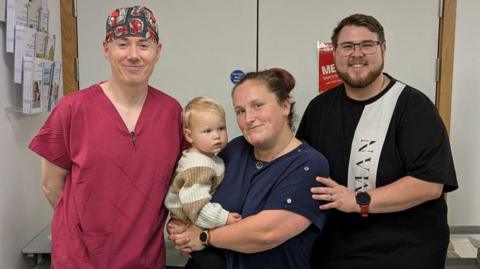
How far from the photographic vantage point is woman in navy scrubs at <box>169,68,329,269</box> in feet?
4.10

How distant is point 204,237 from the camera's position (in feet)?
4.36

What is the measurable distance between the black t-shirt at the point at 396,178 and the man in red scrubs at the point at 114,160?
0.57 meters

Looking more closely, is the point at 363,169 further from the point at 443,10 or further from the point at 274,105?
the point at 443,10

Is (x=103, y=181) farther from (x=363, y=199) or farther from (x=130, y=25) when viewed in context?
(x=363, y=199)

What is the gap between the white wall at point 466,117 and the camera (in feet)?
7.16

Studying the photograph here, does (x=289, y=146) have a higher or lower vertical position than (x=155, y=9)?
lower

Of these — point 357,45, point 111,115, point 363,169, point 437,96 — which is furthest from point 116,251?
point 437,96

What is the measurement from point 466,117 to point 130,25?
172cm

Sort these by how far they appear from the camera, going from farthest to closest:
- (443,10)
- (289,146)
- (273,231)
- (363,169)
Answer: (443,10)
(363,169)
(289,146)
(273,231)

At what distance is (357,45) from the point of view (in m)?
1.48

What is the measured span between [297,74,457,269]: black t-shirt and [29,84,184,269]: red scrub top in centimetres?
58

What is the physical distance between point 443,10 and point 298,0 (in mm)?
696

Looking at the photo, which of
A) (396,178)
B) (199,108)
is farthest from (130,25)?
(396,178)

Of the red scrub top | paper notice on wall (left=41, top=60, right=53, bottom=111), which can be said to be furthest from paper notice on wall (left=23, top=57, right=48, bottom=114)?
the red scrub top
